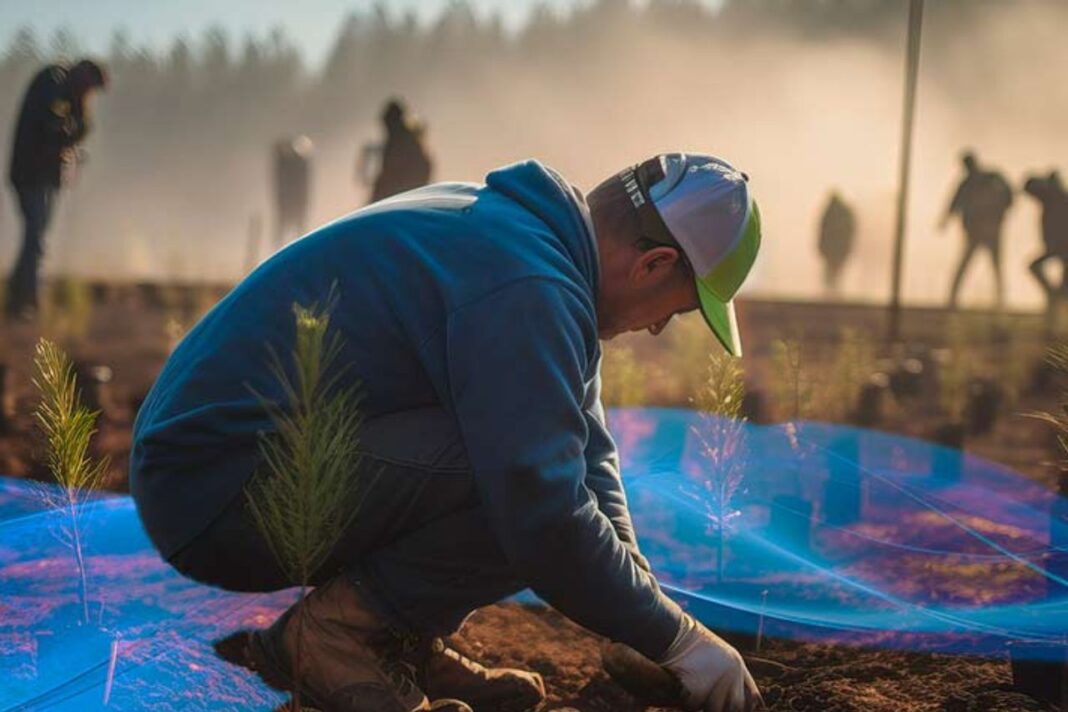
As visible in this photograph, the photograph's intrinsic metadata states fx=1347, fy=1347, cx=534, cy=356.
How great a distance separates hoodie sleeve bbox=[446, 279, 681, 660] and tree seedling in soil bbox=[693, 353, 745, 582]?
2.75 feet

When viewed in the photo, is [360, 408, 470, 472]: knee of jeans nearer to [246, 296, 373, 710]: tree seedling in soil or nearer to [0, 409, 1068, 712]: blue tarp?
[246, 296, 373, 710]: tree seedling in soil

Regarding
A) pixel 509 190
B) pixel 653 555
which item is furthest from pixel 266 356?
pixel 653 555

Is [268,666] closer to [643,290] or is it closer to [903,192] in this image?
[643,290]

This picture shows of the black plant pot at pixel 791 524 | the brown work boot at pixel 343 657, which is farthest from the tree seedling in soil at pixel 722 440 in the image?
the brown work boot at pixel 343 657

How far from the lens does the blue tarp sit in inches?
102

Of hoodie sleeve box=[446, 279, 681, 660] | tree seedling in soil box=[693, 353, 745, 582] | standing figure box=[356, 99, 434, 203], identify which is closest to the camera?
hoodie sleeve box=[446, 279, 681, 660]

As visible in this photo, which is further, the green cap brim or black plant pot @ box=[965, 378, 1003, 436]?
black plant pot @ box=[965, 378, 1003, 436]

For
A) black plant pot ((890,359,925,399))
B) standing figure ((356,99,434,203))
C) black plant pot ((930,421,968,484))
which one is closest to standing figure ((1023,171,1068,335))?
black plant pot ((890,359,925,399))

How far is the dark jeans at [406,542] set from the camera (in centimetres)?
237

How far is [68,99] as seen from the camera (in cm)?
729

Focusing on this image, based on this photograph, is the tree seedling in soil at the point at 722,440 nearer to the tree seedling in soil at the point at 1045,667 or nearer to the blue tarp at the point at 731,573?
the blue tarp at the point at 731,573

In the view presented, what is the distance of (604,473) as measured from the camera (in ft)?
8.66

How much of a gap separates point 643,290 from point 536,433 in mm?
461

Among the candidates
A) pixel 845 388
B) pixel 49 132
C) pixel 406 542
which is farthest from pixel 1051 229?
pixel 406 542
